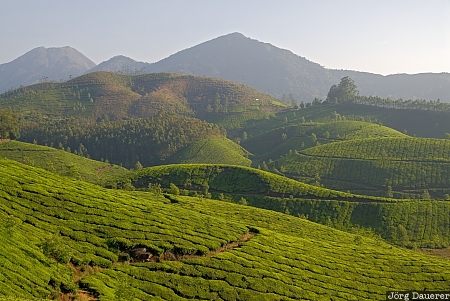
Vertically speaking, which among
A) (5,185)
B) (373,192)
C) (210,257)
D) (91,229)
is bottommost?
(373,192)

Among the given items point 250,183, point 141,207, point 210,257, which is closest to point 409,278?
point 210,257

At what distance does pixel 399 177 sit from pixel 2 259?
171 m

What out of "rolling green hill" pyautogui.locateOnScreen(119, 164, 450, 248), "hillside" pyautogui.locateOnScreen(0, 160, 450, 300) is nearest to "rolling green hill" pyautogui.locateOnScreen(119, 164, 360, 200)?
"rolling green hill" pyautogui.locateOnScreen(119, 164, 450, 248)

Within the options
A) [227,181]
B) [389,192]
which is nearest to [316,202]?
[227,181]

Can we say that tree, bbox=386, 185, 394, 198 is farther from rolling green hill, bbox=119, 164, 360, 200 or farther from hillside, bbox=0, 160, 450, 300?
hillside, bbox=0, 160, 450, 300

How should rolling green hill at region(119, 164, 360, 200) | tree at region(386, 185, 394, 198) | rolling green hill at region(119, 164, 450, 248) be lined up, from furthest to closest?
tree at region(386, 185, 394, 198) < rolling green hill at region(119, 164, 360, 200) < rolling green hill at region(119, 164, 450, 248)

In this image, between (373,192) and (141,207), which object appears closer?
(141,207)

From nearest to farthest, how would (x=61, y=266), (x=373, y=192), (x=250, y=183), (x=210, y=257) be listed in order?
1. (x=61, y=266)
2. (x=210, y=257)
3. (x=250, y=183)
4. (x=373, y=192)

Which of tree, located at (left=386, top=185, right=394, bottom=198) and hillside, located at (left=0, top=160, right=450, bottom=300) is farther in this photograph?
tree, located at (left=386, top=185, right=394, bottom=198)

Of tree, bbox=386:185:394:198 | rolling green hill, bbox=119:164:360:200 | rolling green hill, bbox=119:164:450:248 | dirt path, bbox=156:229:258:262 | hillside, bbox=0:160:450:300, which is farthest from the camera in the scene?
tree, bbox=386:185:394:198

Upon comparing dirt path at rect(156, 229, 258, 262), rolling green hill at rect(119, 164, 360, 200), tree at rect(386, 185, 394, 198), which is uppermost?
dirt path at rect(156, 229, 258, 262)

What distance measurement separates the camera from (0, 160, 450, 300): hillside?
5019 centimetres

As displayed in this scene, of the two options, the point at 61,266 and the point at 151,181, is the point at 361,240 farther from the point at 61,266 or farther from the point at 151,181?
the point at 151,181

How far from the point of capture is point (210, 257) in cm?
6538
